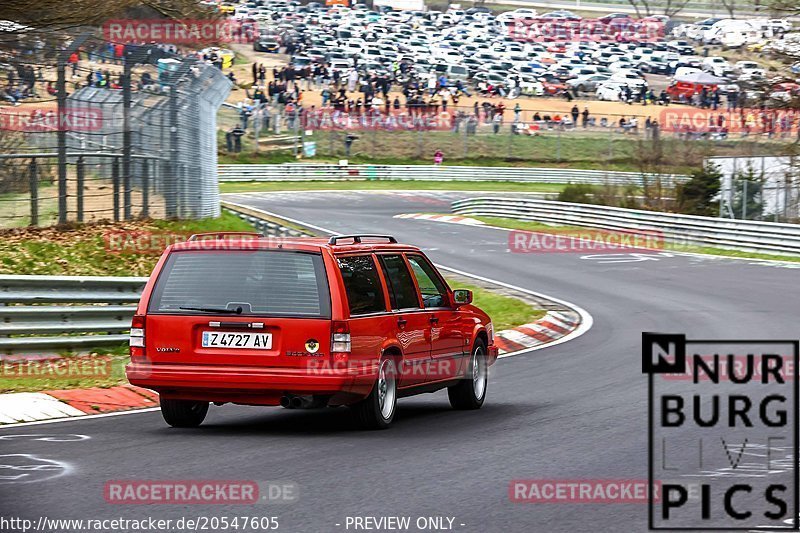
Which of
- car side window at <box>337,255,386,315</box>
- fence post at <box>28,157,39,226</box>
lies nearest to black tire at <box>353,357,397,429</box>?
car side window at <box>337,255,386,315</box>

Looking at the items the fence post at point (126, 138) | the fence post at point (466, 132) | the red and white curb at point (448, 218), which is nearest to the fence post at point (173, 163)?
the fence post at point (126, 138)

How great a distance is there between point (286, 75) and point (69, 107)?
161 ft

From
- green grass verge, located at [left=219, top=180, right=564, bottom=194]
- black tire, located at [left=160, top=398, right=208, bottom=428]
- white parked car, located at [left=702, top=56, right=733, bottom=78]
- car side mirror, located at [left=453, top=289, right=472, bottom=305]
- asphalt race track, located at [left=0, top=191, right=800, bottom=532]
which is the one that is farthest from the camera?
white parked car, located at [left=702, top=56, right=733, bottom=78]

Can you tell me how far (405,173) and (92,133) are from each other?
44.4m

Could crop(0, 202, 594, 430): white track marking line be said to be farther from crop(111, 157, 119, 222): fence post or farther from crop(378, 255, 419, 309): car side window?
crop(111, 157, 119, 222): fence post

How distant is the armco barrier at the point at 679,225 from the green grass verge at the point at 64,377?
21139 mm

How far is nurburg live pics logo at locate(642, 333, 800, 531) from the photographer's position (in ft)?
21.7

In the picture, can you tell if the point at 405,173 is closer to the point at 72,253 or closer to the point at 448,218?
→ the point at 448,218

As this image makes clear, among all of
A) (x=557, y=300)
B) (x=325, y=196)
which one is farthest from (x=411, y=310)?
(x=325, y=196)

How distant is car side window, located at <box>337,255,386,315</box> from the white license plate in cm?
69

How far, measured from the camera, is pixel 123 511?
21.7 ft

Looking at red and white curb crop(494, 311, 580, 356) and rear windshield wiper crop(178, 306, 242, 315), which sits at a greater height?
rear windshield wiper crop(178, 306, 242, 315)

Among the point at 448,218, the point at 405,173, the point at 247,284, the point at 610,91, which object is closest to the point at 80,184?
the point at 247,284

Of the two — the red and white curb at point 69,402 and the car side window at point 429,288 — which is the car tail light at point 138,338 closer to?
the red and white curb at point 69,402
